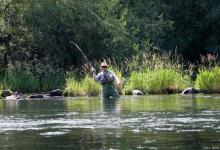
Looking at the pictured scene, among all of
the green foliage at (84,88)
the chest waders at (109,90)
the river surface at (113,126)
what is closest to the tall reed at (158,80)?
the green foliage at (84,88)

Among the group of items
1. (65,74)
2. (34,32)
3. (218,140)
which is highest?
(34,32)

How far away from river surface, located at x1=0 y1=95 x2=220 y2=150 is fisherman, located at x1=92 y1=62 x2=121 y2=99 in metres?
3.19

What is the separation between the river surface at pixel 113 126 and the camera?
12.0m

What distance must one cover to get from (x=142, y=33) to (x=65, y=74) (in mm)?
7367

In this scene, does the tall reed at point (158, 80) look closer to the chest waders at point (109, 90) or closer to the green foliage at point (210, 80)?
the green foliage at point (210, 80)

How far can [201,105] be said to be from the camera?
801 inches

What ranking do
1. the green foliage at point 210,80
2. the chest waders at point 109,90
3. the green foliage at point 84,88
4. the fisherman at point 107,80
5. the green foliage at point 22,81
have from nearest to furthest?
the fisherman at point 107,80 < the chest waders at point 109,90 < the green foliage at point 210,80 < the green foliage at point 84,88 < the green foliage at point 22,81

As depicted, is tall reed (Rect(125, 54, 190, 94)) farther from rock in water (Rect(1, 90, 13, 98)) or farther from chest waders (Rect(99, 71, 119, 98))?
rock in water (Rect(1, 90, 13, 98))

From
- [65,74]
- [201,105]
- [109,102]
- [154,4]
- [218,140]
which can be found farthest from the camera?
[154,4]

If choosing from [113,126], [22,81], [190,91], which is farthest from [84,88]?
[113,126]

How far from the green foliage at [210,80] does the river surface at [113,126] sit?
20.6 feet

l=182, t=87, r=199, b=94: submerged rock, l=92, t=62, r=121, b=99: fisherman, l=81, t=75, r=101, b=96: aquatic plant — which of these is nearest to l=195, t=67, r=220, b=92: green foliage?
l=182, t=87, r=199, b=94: submerged rock

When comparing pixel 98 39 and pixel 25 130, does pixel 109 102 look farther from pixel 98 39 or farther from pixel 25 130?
pixel 98 39

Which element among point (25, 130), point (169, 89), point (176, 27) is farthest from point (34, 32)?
point (25, 130)
